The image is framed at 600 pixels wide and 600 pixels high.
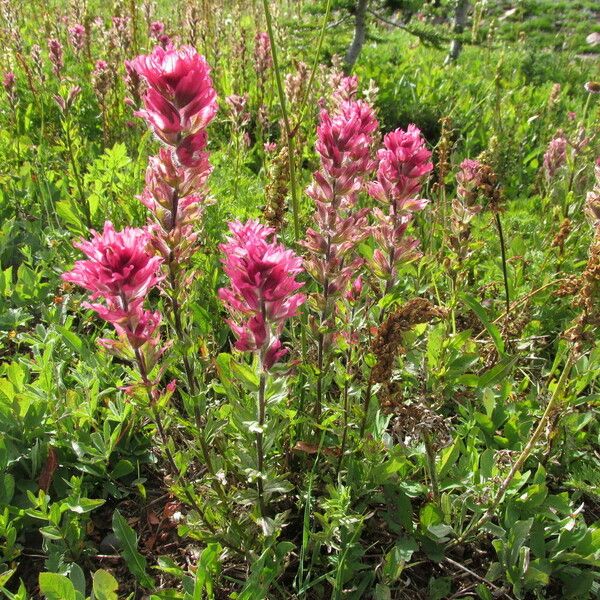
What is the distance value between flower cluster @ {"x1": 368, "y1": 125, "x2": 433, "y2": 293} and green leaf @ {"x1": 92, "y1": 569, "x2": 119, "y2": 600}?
4.08 feet

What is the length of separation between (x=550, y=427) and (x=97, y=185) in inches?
105

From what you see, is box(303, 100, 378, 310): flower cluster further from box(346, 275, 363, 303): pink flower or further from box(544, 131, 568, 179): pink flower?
box(544, 131, 568, 179): pink flower

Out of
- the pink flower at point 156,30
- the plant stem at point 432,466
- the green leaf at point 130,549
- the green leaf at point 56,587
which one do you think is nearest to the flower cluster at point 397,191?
the plant stem at point 432,466

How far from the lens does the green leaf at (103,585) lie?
1.67m

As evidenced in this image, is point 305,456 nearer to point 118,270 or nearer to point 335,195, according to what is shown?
point 335,195

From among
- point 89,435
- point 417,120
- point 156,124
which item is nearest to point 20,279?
point 89,435

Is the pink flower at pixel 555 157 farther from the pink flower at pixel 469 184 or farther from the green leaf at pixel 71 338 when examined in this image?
the green leaf at pixel 71 338

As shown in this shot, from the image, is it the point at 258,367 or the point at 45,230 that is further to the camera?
the point at 45,230

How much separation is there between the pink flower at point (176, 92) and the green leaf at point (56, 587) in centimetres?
122

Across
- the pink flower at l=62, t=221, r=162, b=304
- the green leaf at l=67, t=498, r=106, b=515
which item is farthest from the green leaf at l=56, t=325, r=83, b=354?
the pink flower at l=62, t=221, r=162, b=304

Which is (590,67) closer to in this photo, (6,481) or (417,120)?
(417,120)

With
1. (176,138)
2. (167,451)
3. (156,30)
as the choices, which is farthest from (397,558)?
(156,30)

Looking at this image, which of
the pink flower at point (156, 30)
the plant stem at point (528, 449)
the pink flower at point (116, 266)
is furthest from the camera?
the pink flower at point (156, 30)

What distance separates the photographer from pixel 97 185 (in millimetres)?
3367
